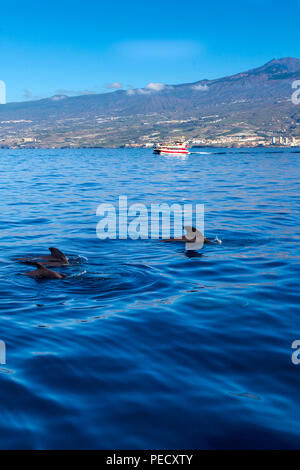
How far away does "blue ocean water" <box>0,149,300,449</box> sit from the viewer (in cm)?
579

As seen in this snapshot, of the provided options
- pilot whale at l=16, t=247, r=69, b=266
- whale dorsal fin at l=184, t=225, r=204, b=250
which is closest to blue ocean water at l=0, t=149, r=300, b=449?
pilot whale at l=16, t=247, r=69, b=266

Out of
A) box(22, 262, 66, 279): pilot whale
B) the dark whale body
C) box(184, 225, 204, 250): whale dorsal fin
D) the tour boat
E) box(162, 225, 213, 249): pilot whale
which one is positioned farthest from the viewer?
the tour boat

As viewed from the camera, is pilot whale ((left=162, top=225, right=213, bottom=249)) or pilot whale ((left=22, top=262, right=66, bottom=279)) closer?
pilot whale ((left=22, top=262, right=66, bottom=279))

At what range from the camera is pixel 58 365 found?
7566 mm

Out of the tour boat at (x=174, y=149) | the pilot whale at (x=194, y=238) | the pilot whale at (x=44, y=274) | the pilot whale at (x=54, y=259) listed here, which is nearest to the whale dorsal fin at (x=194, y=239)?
the pilot whale at (x=194, y=238)

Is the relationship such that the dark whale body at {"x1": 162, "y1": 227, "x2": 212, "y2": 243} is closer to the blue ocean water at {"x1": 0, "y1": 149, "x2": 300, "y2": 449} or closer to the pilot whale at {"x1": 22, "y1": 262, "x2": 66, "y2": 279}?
the blue ocean water at {"x1": 0, "y1": 149, "x2": 300, "y2": 449}

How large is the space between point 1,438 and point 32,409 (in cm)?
68

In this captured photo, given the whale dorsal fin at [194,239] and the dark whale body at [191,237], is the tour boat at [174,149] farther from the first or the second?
the whale dorsal fin at [194,239]

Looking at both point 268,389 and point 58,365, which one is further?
point 58,365

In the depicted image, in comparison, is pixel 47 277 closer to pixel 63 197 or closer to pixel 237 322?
pixel 237 322

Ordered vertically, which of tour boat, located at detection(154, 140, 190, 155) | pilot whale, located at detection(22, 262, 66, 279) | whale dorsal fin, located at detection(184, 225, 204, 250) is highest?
tour boat, located at detection(154, 140, 190, 155)

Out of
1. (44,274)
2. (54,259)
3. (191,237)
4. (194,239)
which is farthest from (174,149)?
(44,274)

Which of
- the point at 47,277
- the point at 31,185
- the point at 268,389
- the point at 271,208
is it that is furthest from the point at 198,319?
the point at 31,185

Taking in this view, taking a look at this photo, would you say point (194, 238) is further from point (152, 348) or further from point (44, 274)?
point (152, 348)
